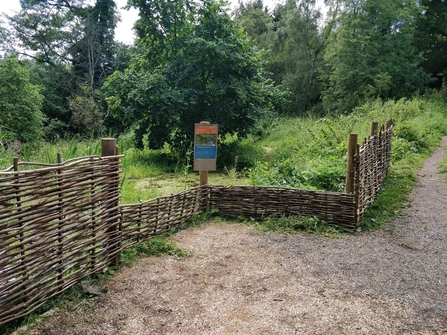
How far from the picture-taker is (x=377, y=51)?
17312 millimetres

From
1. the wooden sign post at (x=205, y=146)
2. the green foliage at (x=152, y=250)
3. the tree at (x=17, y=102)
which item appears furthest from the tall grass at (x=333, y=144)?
the tree at (x=17, y=102)

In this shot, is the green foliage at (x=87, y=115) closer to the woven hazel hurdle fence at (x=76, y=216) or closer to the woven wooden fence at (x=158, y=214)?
the woven wooden fence at (x=158, y=214)

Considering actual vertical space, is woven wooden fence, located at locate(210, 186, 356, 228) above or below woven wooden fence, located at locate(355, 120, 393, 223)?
below

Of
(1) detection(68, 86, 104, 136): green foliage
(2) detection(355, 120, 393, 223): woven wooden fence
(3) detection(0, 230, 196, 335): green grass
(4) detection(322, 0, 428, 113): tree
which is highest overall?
(4) detection(322, 0, 428, 113): tree

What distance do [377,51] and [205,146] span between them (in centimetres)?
1569

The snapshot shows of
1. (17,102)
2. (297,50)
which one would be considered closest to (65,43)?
(17,102)

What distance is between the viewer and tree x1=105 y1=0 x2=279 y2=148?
382 inches

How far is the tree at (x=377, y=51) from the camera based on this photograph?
17062 mm

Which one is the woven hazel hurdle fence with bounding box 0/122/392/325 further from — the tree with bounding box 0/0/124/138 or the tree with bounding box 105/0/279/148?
the tree with bounding box 0/0/124/138

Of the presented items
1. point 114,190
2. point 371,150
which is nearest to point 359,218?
point 371,150

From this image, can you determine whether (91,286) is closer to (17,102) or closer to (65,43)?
(17,102)

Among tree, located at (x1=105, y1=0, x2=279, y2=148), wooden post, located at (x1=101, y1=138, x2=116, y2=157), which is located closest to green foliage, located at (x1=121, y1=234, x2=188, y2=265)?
wooden post, located at (x1=101, y1=138, x2=116, y2=157)

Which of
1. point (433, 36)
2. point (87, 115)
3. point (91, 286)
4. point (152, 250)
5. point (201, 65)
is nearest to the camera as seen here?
point (91, 286)

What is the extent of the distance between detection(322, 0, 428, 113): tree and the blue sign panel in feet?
46.1
